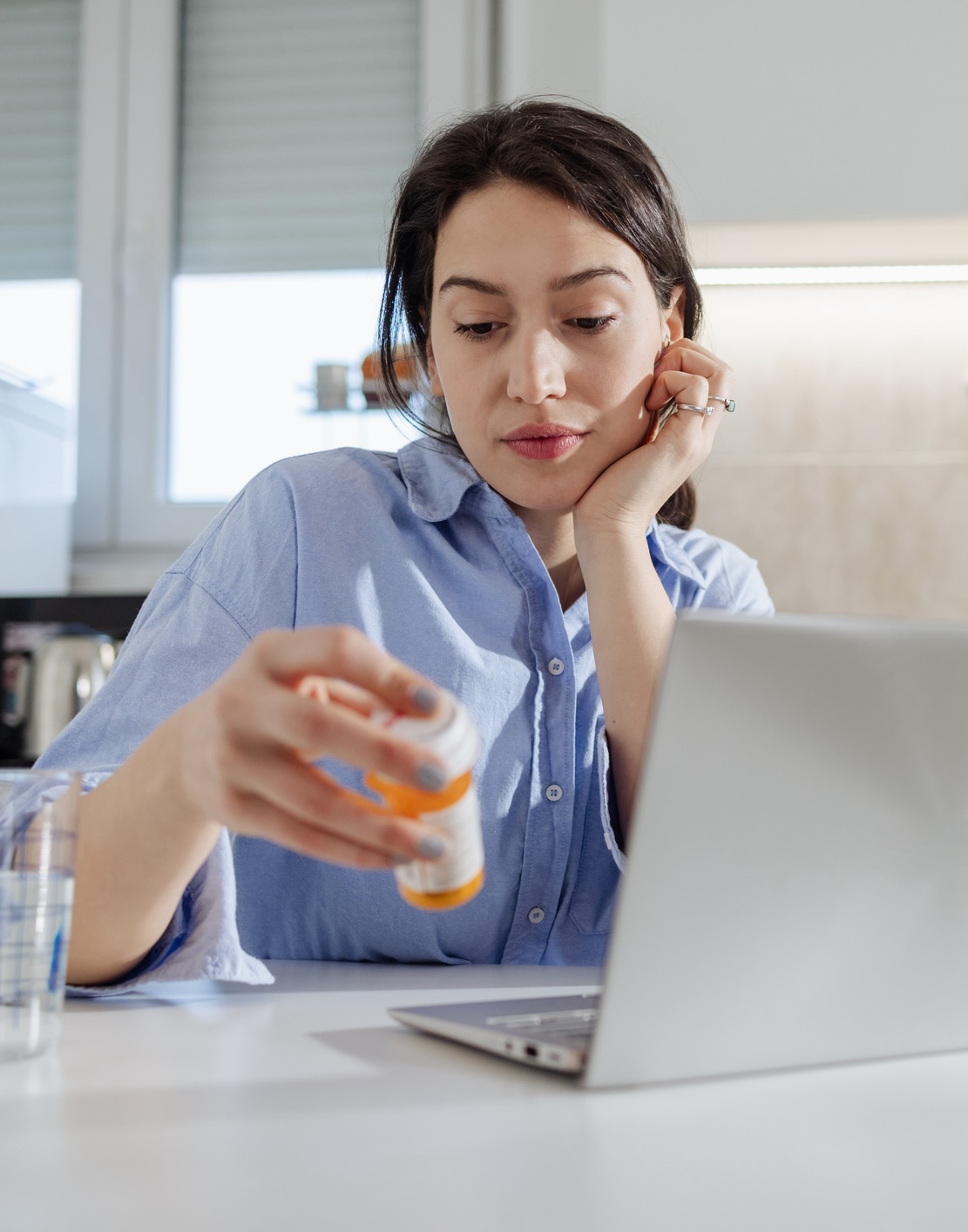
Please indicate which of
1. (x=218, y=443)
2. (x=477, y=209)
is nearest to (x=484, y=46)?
(x=218, y=443)

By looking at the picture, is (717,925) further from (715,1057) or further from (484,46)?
(484,46)

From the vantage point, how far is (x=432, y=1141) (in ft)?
1.47

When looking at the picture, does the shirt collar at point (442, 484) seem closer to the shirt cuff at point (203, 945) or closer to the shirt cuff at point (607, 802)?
the shirt cuff at point (607, 802)

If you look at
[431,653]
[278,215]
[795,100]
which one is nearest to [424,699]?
[431,653]

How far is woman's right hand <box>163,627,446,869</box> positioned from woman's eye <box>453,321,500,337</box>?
0.61 meters

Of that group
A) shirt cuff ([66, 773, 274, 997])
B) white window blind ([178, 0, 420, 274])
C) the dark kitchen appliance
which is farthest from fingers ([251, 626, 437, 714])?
white window blind ([178, 0, 420, 274])

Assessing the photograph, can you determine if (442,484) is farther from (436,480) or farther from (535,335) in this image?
(535,335)

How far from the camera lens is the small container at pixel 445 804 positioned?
47cm

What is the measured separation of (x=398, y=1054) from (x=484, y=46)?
2.33 metres

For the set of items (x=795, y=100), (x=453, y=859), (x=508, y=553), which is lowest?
(x=453, y=859)

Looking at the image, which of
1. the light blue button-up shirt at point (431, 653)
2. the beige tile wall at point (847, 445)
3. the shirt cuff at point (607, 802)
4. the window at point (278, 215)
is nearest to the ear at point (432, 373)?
the light blue button-up shirt at point (431, 653)

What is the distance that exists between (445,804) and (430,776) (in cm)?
4

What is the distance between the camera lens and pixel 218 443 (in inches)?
101

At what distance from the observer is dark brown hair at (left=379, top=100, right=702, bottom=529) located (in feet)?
3.66
